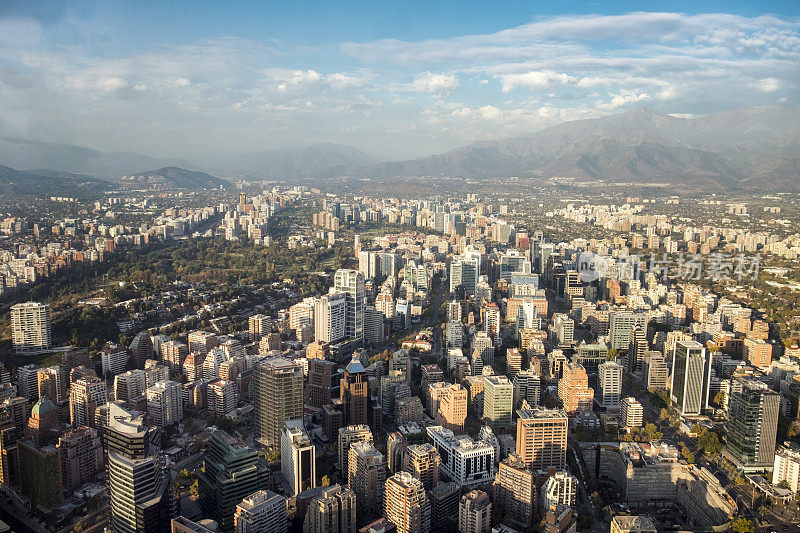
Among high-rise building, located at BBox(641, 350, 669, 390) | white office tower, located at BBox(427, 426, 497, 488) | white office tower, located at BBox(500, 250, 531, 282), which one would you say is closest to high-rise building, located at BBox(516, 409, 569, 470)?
white office tower, located at BBox(427, 426, 497, 488)

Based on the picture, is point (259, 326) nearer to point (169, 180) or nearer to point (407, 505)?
point (407, 505)

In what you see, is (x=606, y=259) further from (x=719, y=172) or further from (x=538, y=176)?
(x=538, y=176)

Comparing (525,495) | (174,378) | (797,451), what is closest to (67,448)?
(174,378)

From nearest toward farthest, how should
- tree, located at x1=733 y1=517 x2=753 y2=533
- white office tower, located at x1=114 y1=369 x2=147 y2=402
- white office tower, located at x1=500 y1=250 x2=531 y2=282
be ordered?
tree, located at x1=733 y1=517 x2=753 y2=533
white office tower, located at x1=114 y1=369 x2=147 y2=402
white office tower, located at x1=500 y1=250 x2=531 y2=282

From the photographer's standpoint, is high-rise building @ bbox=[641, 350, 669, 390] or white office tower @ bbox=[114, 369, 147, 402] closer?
white office tower @ bbox=[114, 369, 147, 402]

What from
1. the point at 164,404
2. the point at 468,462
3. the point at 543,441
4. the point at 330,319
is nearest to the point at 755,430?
the point at 543,441

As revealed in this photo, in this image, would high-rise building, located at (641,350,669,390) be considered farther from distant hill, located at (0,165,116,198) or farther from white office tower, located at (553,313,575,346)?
distant hill, located at (0,165,116,198)

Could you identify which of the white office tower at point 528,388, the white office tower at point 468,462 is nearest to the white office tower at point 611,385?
the white office tower at point 528,388

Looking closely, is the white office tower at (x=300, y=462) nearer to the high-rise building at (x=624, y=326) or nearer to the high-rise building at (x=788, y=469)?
the high-rise building at (x=788, y=469)
